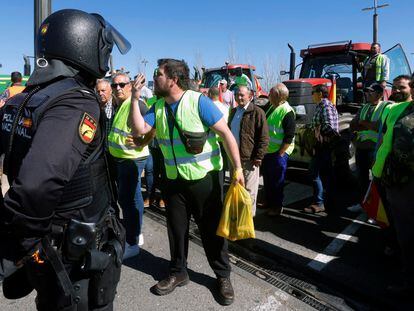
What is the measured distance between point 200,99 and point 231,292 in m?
1.56

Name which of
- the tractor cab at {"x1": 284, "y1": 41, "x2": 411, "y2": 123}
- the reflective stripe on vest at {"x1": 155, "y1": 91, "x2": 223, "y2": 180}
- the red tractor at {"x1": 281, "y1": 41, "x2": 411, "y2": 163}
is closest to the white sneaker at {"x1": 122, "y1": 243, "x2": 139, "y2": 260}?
the reflective stripe on vest at {"x1": 155, "y1": 91, "x2": 223, "y2": 180}

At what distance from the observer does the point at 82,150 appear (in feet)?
4.38

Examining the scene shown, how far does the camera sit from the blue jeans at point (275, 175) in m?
4.54

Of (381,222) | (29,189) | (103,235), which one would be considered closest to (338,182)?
(381,222)

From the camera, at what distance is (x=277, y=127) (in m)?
4.46

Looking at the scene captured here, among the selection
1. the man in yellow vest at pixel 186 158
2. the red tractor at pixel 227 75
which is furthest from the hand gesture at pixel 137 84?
the red tractor at pixel 227 75

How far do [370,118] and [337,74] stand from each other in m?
3.86

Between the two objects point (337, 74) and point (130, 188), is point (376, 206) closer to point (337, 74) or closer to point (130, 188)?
point (130, 188)

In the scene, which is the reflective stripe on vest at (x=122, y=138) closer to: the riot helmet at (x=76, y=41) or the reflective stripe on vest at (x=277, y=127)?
the riot helmet at (x=76, y=41)

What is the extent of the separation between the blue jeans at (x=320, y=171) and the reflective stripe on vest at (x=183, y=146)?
248cm

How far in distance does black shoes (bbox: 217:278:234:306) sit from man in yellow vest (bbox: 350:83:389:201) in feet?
8.24

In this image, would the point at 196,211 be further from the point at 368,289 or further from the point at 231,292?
the point at 368,289

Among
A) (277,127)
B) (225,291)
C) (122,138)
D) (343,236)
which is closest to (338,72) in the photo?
(277,127)

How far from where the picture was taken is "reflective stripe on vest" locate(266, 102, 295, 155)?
4.44m
